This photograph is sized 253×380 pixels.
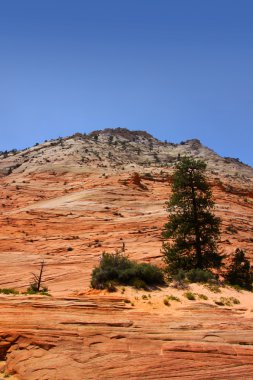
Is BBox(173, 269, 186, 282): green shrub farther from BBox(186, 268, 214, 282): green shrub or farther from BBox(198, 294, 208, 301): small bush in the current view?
BBox(198, 294, 208, 301): small bush

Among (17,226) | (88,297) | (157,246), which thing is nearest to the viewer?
(88,297)

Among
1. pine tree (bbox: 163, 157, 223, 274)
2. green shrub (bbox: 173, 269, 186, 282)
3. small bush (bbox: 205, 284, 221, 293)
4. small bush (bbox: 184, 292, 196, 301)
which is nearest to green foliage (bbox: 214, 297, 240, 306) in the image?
small bush (bbox: 184, 292, 196, 301)

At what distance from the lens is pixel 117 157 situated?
81.9 metres

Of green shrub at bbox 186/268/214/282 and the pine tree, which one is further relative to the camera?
the pine tree

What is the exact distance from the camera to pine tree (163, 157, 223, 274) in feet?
78.3

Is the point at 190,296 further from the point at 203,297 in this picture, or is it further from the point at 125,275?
the point at 125,275

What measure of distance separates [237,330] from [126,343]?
11.8 ft

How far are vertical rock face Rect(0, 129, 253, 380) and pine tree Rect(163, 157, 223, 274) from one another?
4.34 m

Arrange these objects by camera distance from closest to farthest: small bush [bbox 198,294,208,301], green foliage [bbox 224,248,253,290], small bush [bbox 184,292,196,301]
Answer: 1. small bush [bbox 184,292,196,301]
2. small bush [bbox 198,294,208,301]
3. green foliage [bbox 224,248,253,290]

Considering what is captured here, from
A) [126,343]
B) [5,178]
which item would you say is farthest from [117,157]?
[126,343]

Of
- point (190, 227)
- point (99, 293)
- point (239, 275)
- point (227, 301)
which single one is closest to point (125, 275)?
point (99, 293)

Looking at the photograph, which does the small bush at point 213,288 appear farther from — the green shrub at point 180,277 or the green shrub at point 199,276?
the green shrub at point 180,277

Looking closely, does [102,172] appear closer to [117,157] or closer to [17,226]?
[117,157]

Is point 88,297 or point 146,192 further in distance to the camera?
point 146,192
